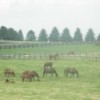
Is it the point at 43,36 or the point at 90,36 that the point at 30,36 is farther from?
the point at 90,36

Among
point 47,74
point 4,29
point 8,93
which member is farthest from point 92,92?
point 4,29

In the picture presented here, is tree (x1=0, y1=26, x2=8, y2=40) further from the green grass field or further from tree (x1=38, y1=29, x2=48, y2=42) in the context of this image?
the green grass field

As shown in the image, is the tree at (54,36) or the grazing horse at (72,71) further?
the tree at (54,36)

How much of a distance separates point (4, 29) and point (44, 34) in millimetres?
36212

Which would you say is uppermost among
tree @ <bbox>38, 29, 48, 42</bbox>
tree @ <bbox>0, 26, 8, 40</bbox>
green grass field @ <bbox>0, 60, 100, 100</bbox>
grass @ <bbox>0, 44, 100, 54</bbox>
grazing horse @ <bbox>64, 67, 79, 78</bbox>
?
tree @ <bbox>38, 29, 48, 42</bbox>

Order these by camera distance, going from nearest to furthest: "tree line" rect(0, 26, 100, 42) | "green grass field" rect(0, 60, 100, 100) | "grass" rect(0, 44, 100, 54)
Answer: "green grass field" rect(0, 60, 100, 100) < "grass" rect(0, 44, 100, 54) < "tree line" rect(0, 26, 100, 42)

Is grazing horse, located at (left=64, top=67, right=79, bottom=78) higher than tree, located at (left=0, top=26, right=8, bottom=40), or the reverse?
tree, located at (left=0, top=26, right=8, bottom=40)

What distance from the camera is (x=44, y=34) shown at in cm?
14938

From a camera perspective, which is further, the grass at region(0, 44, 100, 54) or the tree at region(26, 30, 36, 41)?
the tree at region(26, 30, 36, 41)

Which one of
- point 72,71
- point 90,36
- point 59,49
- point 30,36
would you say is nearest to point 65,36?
point 90,36

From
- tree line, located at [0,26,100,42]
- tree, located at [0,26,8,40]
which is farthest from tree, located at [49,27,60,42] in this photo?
tree, located at [0,26,8,40]

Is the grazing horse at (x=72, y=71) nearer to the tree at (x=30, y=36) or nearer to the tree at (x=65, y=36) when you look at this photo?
the tree at (x=65, y=36)

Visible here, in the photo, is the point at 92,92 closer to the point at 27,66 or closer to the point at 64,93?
the point at 64,93

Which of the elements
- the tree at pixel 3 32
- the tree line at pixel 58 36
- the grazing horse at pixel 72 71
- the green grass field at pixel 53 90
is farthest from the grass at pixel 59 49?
the tree line at pixel 58 36
